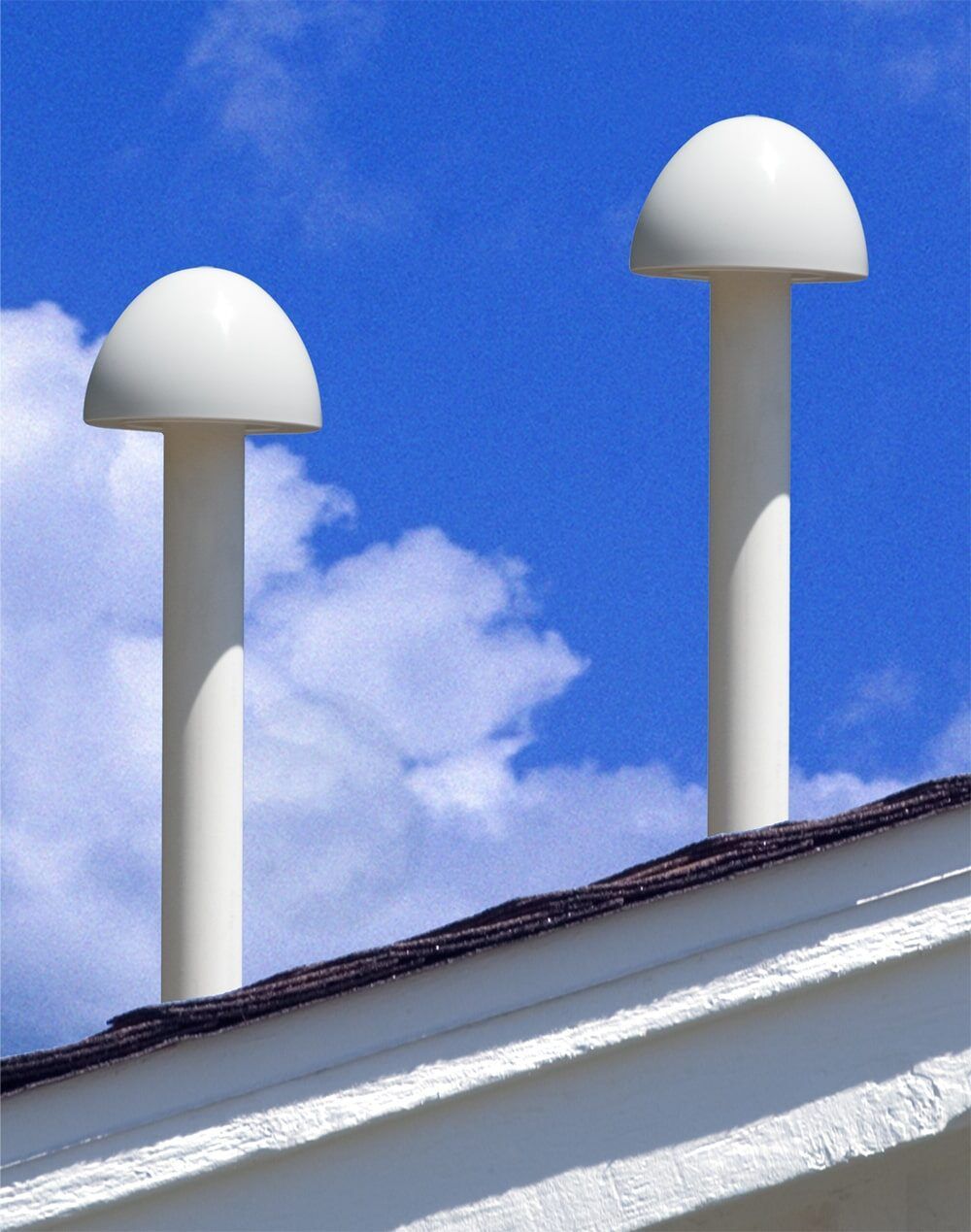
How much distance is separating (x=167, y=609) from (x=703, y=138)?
359cm

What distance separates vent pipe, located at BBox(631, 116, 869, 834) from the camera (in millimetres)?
8859

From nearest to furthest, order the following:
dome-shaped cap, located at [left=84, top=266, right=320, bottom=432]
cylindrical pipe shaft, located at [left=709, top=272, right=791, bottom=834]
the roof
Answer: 1. the roof
2. cylindrical pipe shaft, located at [left=709, top=272, right=791, bottom=834]
3. dome-shaped cap, located at [left=84, top=266, right=320, bottom=432]

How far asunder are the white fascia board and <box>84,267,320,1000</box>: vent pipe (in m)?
4.78

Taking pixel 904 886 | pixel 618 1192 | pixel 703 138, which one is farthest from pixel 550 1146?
pixel 703 138

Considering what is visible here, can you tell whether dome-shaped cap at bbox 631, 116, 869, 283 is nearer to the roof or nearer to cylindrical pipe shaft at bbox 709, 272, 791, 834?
cylindrical pipe shaft at bbox 709, 272, 791, 834

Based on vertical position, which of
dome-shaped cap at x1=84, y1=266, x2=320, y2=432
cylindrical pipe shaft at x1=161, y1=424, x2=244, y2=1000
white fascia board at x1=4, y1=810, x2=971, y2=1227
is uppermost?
dome-shaped cap at x1=84, y1=266, x2=320, y2=432

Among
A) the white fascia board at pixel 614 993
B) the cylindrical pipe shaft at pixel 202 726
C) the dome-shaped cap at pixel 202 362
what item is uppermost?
the dome-shaped cap at pixel 202 362

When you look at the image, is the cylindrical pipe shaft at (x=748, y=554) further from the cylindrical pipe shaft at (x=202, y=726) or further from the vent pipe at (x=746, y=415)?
the cylindrical pipe shaft at (x=202, y=726)

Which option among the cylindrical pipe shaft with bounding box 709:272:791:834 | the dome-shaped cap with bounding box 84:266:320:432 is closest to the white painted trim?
the cylindrical pipe shaft with bounding box 709:272:791:834

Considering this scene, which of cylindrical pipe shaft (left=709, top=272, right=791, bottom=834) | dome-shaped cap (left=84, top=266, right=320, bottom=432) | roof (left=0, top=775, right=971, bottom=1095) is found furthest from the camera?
dome-shaped cap (left=84, top=266, right=320, bottom=432)

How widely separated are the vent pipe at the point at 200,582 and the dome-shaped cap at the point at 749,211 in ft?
6.98

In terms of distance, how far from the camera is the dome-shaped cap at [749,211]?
29.2 feet

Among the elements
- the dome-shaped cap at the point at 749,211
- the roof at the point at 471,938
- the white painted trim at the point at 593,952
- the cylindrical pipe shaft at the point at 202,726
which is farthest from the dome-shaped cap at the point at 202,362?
the white painted trim at the point at 593,952

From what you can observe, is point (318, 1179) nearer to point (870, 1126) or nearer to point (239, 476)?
point (870, 1126)
